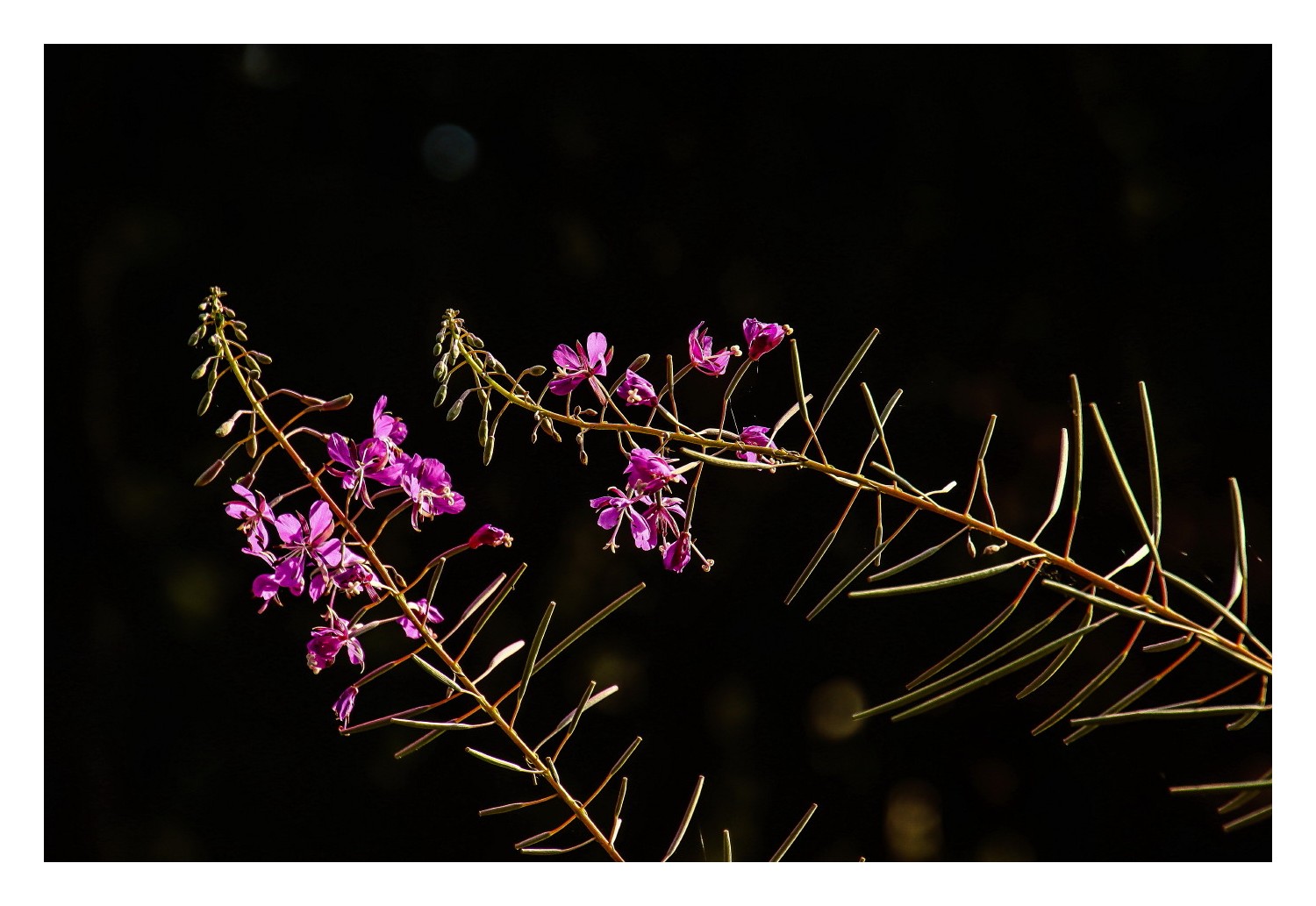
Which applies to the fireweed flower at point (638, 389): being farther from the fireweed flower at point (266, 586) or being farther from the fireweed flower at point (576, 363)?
the fireweed flower at point (266, 586)

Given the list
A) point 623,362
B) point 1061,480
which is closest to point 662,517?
point 1061,480

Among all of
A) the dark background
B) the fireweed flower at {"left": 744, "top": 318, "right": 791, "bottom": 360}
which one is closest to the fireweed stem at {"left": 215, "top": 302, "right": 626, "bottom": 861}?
the fireweed flower at {"left": 744, "top": 318, "right": 791, "bottom": 360}

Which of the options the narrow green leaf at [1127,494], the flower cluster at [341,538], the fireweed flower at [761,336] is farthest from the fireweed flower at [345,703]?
the narrow green leaf at [1127,494]

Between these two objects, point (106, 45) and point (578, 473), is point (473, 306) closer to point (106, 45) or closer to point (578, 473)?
point (578, 473)

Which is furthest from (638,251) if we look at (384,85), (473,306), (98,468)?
(98,468)

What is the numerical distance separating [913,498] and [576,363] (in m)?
0.22

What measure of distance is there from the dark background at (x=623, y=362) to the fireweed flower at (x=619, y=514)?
17.6 inches

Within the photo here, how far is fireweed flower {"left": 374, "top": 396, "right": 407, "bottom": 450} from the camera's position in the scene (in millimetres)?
556

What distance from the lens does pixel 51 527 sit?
105 cm

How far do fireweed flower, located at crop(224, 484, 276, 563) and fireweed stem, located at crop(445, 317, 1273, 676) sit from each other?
0.49 ft

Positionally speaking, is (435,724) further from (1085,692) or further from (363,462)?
(1085,692)

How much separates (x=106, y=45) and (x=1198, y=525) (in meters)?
1.24

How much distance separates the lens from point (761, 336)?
0.58 m

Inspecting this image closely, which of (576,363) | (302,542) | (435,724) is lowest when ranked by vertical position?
(435,724)
